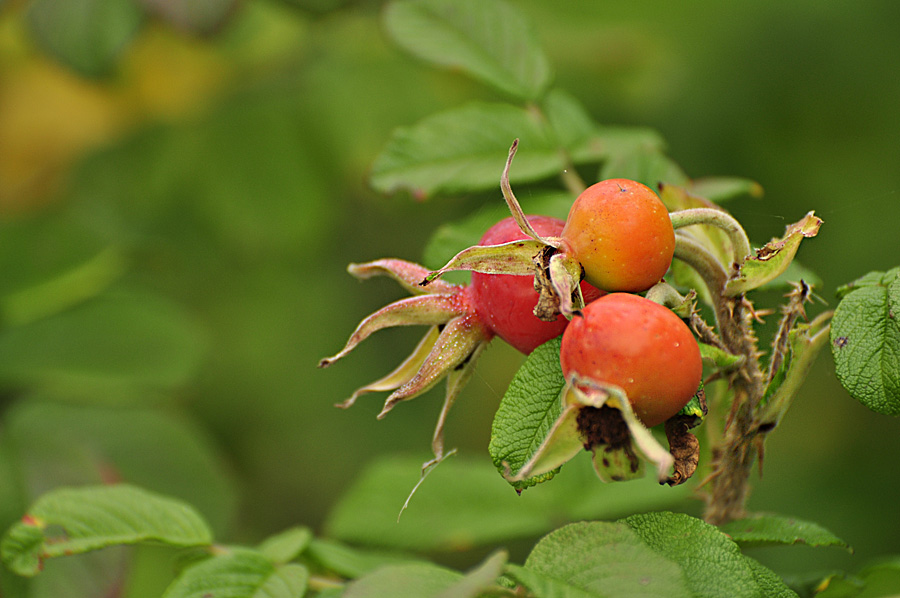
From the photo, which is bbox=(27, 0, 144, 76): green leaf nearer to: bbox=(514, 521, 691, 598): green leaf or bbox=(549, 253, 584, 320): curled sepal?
bbox=(549, 253, 584, 320): curled sepal

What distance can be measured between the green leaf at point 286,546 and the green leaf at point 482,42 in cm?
94

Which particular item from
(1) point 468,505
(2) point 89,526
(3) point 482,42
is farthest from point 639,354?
(1) point 468,505

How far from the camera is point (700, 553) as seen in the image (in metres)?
0.82

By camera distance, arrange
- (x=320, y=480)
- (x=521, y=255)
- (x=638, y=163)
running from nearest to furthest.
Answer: (x=521, y=255)
(x=638, y=163)
(x=320, y=480)

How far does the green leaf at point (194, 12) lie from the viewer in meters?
1.85

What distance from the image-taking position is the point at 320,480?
332 centimetres

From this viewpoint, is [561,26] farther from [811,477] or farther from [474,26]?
[811,477]

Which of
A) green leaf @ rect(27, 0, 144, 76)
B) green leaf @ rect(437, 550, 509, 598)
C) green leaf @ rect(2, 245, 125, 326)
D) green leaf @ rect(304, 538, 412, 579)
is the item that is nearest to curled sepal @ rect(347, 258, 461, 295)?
green leaf @ rect(437, 550, 509, 598)

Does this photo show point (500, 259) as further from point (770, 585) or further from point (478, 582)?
point (770, 585)

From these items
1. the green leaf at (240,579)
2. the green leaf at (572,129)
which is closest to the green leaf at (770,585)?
the green leaf at (240,579)

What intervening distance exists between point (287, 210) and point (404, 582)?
172 cm

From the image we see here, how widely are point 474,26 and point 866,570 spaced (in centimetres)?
123

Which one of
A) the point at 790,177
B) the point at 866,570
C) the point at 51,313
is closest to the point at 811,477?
the point at 790,177

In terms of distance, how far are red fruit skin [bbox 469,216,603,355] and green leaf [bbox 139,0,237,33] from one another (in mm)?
1325
